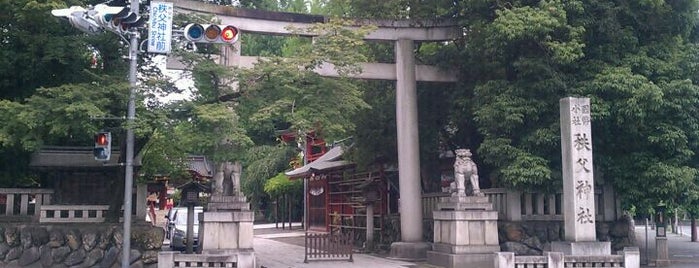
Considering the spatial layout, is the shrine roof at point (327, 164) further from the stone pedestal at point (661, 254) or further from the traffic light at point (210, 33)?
the traffic light at point (210, 33)

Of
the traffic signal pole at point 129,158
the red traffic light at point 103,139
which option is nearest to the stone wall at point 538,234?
the traffic signal pole at point 129,158

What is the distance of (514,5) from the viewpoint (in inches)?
769

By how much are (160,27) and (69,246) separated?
22.0 feet

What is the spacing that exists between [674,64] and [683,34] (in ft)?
6.90

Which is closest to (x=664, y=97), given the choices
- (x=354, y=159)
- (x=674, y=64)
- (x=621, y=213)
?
(x=674, y=64)

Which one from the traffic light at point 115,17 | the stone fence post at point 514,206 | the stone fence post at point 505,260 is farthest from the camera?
the stone fence post at point 514,206

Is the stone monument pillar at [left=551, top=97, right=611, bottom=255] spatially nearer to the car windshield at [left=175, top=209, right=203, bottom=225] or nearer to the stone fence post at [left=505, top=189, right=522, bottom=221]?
the stone fence post at [left=505, top=189, right=522, bottom=221]

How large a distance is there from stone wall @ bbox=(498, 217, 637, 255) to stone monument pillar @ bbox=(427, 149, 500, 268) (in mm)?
1176

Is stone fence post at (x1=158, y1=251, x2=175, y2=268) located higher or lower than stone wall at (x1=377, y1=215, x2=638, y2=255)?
lower

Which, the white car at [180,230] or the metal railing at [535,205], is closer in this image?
the metal railing at [535,205]

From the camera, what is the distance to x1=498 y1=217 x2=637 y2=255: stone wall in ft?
65.1

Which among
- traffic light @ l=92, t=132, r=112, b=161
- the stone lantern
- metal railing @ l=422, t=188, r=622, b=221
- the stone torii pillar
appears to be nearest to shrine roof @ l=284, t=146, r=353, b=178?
the stone torii pillar

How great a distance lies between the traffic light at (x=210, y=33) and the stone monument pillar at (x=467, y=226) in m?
8.17

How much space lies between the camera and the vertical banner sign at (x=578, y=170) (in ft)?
55.4
